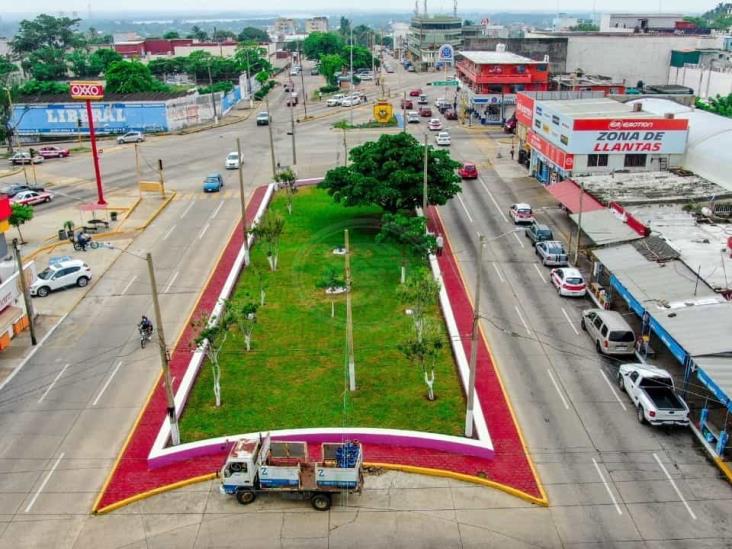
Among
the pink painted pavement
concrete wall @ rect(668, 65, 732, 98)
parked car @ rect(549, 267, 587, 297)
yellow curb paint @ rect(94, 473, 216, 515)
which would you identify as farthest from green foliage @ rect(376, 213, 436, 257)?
concrete wall @ rect(668, 65, 732, 98)

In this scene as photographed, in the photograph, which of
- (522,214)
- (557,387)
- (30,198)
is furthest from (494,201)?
(30,198)

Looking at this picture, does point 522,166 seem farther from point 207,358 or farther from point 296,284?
point 207,358

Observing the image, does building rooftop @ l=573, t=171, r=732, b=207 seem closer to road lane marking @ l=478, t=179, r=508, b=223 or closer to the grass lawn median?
road lane marking @ l=478, t=179, r=508, b=223

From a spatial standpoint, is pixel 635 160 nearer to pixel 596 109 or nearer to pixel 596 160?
pixel 596 160

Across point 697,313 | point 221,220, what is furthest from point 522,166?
point 697,313

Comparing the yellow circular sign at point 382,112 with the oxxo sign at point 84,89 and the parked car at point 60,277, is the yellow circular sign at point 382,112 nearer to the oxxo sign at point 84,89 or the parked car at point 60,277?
the oxxo sign at point 84,89

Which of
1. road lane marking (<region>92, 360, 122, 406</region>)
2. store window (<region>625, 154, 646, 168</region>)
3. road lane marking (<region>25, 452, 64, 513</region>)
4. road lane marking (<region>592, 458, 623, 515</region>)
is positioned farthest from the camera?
store window (<region>625, 154, 646, 168</region>)
